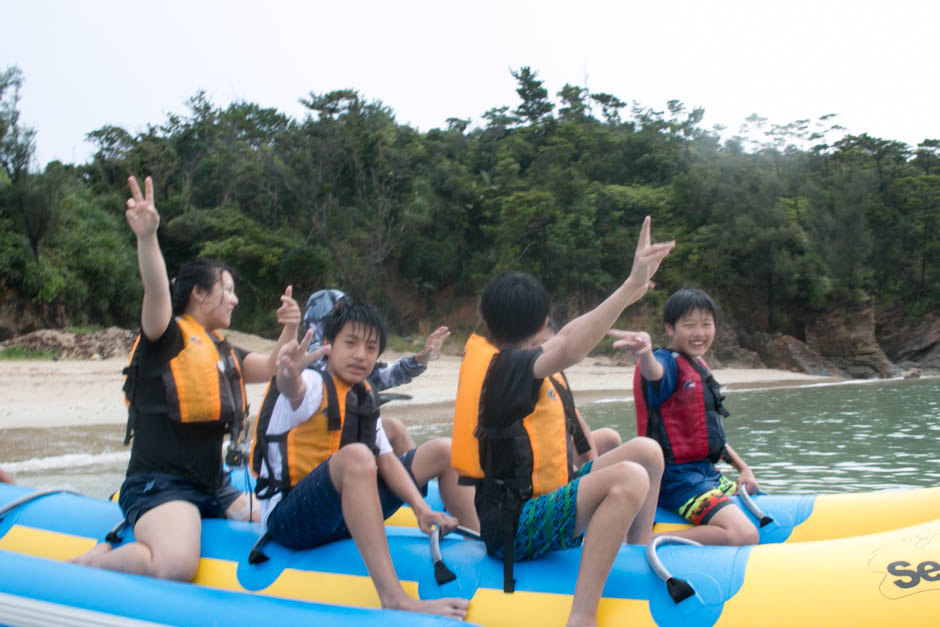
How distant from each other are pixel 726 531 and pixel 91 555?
7.43ft

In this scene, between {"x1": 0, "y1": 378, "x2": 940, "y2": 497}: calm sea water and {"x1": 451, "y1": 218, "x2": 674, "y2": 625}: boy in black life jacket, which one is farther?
{"x1": 0, "y1": 378, "x2": 940, "y2": 497}: calm sea water

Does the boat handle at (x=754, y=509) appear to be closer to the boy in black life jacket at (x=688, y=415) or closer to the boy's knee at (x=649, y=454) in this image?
the boy in black life jacket at (x=688, y=415)

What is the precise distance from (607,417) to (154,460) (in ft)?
28.8

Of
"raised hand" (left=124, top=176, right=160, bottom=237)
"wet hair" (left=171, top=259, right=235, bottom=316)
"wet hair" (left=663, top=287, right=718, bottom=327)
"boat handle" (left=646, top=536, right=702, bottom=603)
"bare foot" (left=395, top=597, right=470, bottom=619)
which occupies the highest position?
"raised hand" (left=124, top=176, right=160, bottom=237)

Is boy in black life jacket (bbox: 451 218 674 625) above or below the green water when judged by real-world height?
above

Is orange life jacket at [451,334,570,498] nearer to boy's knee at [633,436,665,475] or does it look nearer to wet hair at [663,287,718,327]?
boy's knee at [633,436,665,475]

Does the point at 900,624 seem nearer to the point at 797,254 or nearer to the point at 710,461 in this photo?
the point at 710,461

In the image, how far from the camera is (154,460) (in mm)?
2684

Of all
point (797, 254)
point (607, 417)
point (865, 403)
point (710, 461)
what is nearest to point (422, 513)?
point (710, 461)

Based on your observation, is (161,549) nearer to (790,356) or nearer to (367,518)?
(367,518)

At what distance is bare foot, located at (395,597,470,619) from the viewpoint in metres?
2.10

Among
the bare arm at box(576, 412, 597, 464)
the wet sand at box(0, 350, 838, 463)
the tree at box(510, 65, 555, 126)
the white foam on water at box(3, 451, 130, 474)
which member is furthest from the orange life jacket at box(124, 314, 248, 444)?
the tree at box(510, 65, 555, 126)

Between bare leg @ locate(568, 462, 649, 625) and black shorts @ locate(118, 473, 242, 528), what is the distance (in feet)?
4.71

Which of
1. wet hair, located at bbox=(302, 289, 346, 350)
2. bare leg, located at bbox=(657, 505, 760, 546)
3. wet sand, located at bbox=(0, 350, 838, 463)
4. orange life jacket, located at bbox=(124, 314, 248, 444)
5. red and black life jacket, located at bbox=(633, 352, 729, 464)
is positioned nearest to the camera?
orange life jacket, located at bbox=(124, 314, 248, 444)
